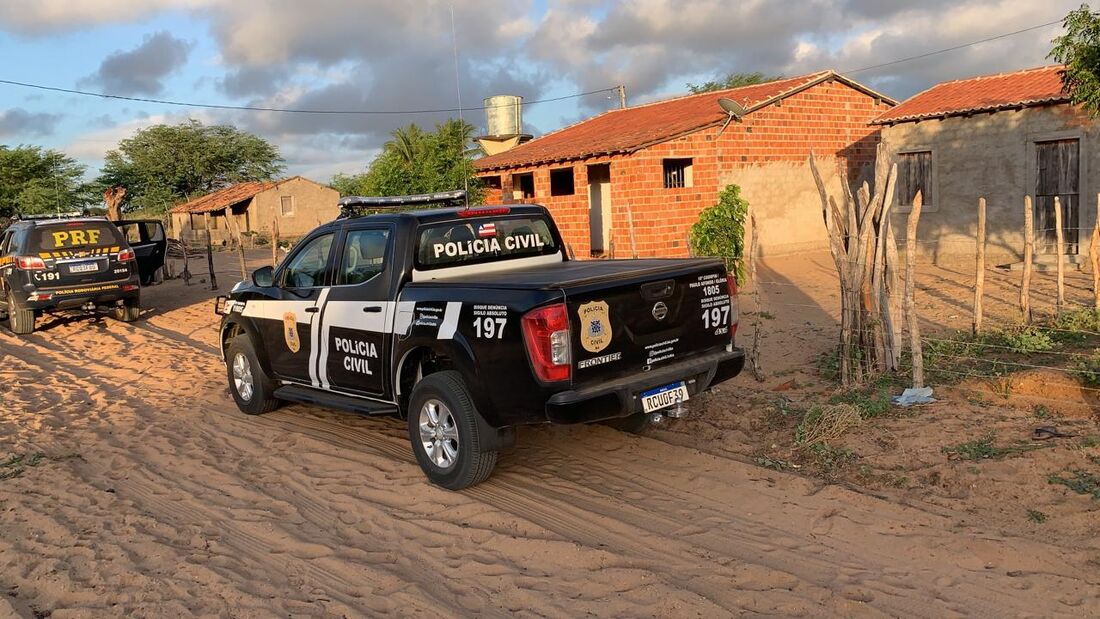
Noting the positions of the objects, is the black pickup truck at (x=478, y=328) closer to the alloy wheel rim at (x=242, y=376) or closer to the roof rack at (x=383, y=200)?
the roof rack at (x=383, y=200)

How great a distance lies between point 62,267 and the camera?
13.3 m

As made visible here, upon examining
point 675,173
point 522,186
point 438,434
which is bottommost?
point 438,434

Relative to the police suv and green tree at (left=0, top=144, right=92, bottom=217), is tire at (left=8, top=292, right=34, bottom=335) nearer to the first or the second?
the police suv

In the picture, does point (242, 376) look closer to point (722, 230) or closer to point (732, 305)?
point (732, 305)

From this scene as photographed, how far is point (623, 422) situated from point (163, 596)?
3.59 metres

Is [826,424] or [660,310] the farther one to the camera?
[826,424]

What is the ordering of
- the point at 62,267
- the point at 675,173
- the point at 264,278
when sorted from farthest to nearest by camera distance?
the point at 675,173 → the point at 62,267 → the point at 264,278

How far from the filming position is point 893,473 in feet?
17.6

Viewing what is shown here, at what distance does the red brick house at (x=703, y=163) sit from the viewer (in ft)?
55.2

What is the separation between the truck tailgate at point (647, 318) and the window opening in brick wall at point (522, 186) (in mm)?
16361

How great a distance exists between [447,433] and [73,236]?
10801 millimetres

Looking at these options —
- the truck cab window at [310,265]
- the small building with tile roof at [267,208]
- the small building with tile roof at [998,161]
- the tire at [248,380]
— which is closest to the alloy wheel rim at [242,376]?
A: the tire at [248,380]

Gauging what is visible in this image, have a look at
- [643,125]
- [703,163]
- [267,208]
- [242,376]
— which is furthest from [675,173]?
[267,208]

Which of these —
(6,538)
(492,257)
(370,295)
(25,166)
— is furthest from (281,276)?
(25,166)
